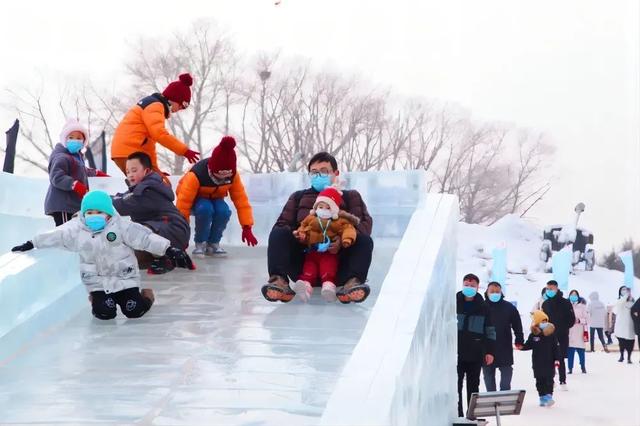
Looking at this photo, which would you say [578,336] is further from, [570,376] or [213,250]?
[213,250]

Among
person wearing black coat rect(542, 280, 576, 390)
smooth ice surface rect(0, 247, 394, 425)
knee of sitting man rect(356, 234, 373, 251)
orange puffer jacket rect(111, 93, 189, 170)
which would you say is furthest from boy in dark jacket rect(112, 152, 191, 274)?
person wearing black coat rect(542, 280, 576, 390)

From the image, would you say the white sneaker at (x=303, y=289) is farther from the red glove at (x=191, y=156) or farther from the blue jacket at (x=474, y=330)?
the blue jacket at (x=474, y=330)

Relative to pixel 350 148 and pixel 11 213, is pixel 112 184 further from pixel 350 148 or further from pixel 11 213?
pixel 350 148

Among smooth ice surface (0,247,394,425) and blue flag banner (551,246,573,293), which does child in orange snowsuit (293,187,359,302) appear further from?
blue flag banner (551,246,573,293)

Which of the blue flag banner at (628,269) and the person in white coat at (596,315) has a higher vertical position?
the blue flag banner at (628,269)

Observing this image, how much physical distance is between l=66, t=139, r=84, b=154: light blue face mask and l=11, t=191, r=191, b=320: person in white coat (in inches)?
60.9

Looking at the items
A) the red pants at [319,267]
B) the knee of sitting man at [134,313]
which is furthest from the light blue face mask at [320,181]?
the knee of sitting man at [134,313]

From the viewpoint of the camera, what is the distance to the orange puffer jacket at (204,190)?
692 centimetres

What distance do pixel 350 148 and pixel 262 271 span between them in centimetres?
1237

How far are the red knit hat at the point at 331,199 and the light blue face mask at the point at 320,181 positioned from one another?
30 centimetres

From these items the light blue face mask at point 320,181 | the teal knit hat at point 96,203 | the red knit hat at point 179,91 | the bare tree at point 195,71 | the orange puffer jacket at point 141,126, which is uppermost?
the bare tree at point 195,71

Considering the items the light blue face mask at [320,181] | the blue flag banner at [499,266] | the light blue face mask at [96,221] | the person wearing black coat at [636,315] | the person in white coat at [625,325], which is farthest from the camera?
the blue flag banner at [499,266]

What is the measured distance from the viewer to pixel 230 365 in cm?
446

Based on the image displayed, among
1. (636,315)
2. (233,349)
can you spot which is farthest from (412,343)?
(636,315)
